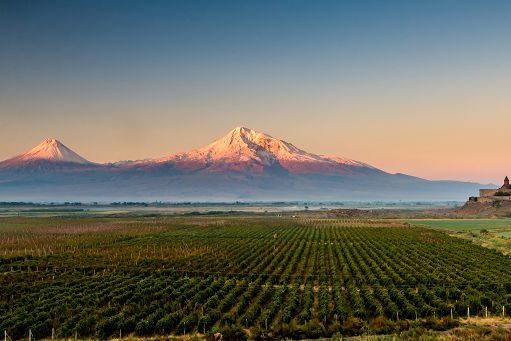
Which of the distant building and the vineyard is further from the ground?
the distant building

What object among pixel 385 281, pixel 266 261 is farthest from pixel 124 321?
pixel 266 261

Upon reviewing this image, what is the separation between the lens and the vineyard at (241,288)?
27.6 metres

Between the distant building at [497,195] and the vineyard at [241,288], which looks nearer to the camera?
the vineyard at [241,288]

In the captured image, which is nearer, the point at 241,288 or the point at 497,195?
the point at 241,288

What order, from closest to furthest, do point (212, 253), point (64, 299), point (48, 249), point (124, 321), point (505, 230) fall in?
point (124, 321) → point (64, 299) → point (212, 253) → point (48, 249) → point (505, 230)

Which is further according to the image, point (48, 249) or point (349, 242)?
point (349, 242)

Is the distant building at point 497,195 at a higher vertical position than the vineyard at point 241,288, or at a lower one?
higher

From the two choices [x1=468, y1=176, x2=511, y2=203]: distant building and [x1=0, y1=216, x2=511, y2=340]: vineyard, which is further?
[x1=468, y1=176, x2=511, y2=203]: distant building

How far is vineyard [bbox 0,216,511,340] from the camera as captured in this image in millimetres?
27594

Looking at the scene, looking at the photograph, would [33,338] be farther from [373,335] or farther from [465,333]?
[465,333]

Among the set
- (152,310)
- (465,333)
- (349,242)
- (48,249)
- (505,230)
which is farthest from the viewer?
(505,230)

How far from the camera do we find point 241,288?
3725 cm

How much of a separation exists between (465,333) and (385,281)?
1442cm

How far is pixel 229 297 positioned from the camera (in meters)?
33.1
